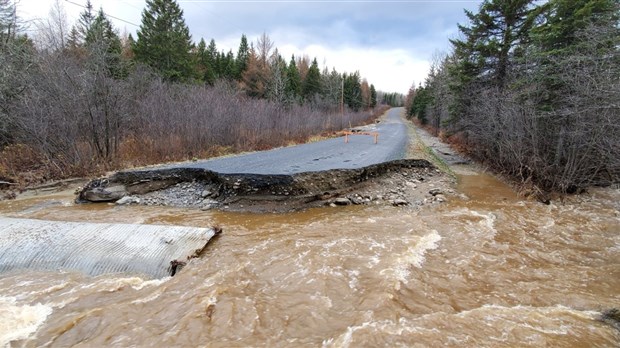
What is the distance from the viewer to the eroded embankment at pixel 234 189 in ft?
26.6

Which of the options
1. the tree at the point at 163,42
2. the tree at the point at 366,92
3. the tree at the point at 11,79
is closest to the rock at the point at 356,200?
the tree at the point at 11,79

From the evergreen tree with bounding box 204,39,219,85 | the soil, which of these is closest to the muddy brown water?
the soil

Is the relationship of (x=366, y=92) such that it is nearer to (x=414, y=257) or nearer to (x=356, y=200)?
(x=356, y=200)

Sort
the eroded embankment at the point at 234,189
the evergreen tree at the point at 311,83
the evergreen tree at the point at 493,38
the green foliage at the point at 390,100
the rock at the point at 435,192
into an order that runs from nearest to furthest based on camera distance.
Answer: the eroded embankment at the point at 234,189 < the rock at the point at 435,192 < the evergreen tree at the point at 493,38 < the evergreen tree at the point at 311,83 < the green foliage at the point at 390,100

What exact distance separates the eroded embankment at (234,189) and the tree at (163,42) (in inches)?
705

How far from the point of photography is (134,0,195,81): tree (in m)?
24.5

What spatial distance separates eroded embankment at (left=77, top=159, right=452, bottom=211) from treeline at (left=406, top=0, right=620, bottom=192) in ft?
16.1

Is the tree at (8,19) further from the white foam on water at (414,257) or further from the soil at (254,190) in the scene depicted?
the white foam on water at (414,257)

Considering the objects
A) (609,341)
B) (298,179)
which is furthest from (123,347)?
(298,179)

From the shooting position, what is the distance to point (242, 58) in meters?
42.6

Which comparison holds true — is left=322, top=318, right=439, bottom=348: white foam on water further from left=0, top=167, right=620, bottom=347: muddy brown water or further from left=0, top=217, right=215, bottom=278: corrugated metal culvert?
left=0, top=217, right=215, bottom=278: corrugated metal culvert

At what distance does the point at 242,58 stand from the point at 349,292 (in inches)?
1712

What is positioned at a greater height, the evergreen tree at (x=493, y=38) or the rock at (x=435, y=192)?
the evergreen tree at (x=493, y=38)

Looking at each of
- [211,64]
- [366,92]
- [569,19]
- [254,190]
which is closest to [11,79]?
[254,190]
